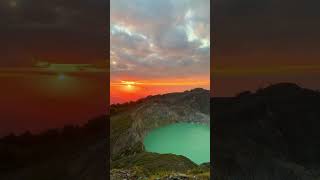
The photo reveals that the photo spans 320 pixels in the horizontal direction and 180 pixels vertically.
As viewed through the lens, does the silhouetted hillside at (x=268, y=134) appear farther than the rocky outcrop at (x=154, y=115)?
No

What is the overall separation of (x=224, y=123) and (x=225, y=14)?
1.00 meters

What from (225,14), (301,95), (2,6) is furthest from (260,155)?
(2,6)

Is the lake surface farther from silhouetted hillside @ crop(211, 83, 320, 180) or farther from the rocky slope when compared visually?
silhouetted hillside @ crop(211, 83, 320, 180)

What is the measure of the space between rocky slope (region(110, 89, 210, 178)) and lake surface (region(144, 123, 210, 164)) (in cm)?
8

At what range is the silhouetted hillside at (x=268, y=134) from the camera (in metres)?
3.25

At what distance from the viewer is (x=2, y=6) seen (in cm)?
280

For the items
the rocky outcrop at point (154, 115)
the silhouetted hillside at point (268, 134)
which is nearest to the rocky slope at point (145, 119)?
the rocky outcrop at point (154, 115)

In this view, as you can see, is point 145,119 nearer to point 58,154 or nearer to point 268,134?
point 58,154

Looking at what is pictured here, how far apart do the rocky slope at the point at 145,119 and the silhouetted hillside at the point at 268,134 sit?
37.5 inches

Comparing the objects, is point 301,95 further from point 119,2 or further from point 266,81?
point 119,2

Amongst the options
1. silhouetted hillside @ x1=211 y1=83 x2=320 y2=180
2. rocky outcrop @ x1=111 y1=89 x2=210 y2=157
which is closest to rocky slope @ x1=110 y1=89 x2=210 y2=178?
rocky outcrop @ x1=111 y1=89 x2=210 y2=157

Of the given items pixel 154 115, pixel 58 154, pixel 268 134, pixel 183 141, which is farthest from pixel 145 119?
pixel 268 134

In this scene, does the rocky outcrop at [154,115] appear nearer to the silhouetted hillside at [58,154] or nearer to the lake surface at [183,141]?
the lake surface at [183,141]

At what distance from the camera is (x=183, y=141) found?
14.0 ft
